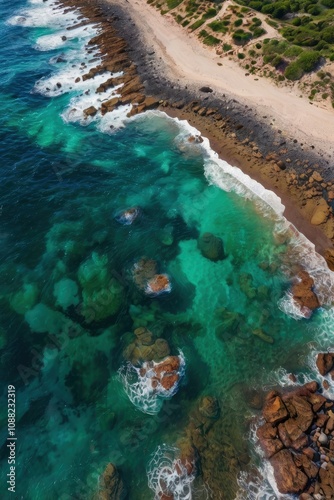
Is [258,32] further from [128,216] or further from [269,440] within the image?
[269,440]

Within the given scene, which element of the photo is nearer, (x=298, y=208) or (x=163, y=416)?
(x=163, y=416)

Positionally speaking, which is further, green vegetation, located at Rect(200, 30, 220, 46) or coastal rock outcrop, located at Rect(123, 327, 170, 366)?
green vegetation, located at Rect(200, 30, 220, 46)

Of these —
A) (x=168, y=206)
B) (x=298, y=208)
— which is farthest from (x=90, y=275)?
(x=298, y=208)

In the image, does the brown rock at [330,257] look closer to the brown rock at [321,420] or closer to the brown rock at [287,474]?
the brown rock at [321,420]

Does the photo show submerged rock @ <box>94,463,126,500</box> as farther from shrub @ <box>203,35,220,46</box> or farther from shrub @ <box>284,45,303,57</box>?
shrub @ <box>203,35,220,46</box>

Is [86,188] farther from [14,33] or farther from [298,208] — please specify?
[14,33]

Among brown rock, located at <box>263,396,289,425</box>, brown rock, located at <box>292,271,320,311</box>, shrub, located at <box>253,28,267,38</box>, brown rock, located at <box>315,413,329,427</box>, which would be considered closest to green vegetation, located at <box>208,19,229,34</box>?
shrub, located at <box>253,28,267,38</box>
